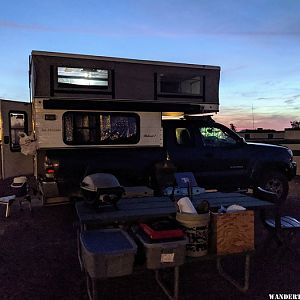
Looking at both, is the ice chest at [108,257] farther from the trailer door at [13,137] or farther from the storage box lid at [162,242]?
the trailer door at [13,137]

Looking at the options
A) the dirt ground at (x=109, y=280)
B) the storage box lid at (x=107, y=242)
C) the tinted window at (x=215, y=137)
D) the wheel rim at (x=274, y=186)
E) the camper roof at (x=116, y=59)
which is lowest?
the dirt ground at (x=109, y=280)

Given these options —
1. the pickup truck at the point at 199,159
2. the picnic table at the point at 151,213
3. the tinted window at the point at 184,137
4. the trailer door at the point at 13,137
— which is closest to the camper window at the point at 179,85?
the pickup truck at the point at 199,159

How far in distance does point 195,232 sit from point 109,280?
1.27m

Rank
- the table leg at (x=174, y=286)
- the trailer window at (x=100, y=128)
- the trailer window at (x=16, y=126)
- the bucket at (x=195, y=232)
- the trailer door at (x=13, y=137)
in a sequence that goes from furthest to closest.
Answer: the trailer window at (x=16, y=126) → the trailer door at (x=13, y=137) → the trailer window at (x=100, y=128) → the bucket at (x=195, y=232) → the table leg at (x=174, y=286)

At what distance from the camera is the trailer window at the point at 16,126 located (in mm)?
10941

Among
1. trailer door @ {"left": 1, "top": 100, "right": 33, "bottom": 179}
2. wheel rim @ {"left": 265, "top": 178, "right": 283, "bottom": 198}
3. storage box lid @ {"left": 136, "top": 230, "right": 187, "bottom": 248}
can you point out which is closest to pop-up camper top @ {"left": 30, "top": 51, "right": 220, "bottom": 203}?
wheel rim @ {"left": 265, "top": 178, "right": 283, "bottom": 198}

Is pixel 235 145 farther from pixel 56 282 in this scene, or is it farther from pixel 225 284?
pixel 56 282

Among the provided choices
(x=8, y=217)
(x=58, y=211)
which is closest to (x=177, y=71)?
(x=58, y=211)

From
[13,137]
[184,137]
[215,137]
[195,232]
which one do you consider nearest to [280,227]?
[195,232]

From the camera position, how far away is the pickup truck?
22.8ft

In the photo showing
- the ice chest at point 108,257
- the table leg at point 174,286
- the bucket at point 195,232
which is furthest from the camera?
the bucket at point 195,232

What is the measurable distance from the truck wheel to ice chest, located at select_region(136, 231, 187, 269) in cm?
518

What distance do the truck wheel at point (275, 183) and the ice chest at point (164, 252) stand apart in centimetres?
518

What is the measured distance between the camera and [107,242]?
344 centimetres
